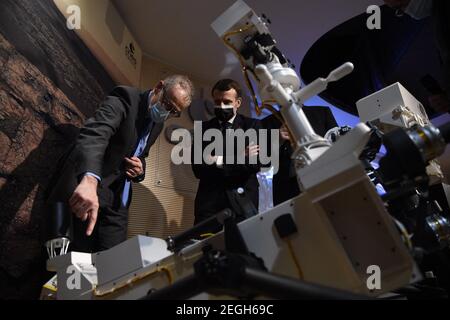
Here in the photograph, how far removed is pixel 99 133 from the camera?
142 centimetres

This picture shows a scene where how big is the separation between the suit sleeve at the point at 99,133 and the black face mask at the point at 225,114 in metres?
0.53

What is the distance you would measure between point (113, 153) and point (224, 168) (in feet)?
1.75

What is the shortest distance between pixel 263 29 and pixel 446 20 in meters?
0.83

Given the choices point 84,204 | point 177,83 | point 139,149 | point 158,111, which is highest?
point 177,83

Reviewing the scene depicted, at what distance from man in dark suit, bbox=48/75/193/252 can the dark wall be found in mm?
144

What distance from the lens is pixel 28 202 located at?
1537mm

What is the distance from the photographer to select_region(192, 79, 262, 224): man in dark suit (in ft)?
5.61

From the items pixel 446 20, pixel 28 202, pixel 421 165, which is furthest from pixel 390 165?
pixel 28 202

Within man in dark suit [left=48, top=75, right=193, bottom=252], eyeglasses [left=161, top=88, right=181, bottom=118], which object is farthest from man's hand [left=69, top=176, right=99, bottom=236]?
eyeglasses [left=161, top=88, right=181, bottom=118]

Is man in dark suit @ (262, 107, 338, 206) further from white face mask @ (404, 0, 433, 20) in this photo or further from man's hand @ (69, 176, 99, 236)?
man's hand @ (69, 176, 99, 236)

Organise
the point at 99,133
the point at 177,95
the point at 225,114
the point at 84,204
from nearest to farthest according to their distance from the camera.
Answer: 1. the point at 84,204
2. the point at 99,133
3. the point at 177,95
4. the point at 225,114

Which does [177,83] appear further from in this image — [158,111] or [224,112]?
[224,112]

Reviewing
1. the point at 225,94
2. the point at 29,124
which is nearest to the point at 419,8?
the point at 225,94

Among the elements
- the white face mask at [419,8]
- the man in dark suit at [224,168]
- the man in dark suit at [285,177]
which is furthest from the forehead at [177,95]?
the white face mask at [419,8]
